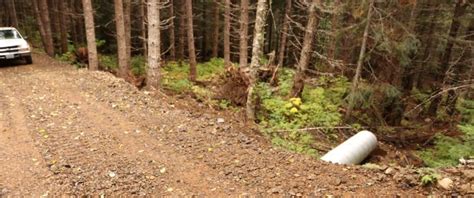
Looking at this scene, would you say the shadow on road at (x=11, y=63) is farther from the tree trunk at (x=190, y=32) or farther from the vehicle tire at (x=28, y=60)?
the tree trunk at (x=190, y=32)

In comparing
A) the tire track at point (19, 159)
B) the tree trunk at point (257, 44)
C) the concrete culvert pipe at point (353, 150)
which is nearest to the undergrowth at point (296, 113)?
the tree trunk at point (257, 44)

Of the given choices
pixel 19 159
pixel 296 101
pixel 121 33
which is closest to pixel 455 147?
pixel 296 101

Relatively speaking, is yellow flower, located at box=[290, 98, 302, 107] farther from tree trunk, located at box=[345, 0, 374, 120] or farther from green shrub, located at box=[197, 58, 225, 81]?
green shrub, located at box=[197, 58, 225, 81]

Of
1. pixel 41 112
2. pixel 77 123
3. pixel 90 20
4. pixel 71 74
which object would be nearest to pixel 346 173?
pixel 77 123

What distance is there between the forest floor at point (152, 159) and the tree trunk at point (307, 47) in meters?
5.58

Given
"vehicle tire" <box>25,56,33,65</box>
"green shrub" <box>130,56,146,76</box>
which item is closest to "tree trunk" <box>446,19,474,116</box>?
"green shrub" <box>130,56,146,76</box>

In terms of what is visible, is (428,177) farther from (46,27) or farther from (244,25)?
(46,27)

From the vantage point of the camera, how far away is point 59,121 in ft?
26.7

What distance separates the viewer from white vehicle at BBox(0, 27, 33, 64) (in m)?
14.0

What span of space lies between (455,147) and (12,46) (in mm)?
16076

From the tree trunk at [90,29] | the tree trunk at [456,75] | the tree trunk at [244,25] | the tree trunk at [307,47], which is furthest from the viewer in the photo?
the tree trunk at [244,25]

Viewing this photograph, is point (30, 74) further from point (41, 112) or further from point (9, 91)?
point (41, 112)

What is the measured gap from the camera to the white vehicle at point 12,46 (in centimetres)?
1404

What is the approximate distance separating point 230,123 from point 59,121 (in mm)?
4003
